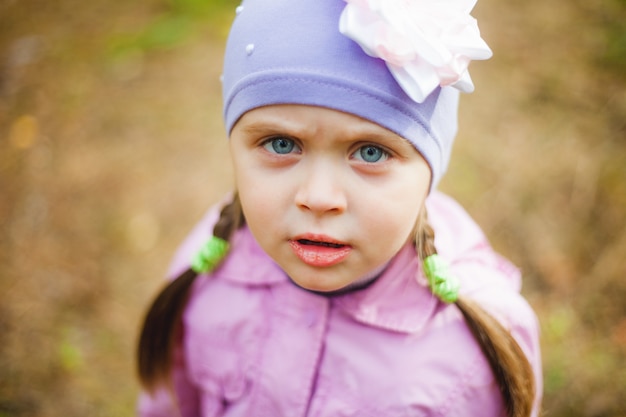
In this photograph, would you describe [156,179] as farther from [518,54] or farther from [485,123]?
[518,54]

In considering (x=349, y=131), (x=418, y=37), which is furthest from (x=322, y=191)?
(x=418, y=37)

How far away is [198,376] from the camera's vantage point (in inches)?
62.2

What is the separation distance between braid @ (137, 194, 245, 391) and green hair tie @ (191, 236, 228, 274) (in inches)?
0.9

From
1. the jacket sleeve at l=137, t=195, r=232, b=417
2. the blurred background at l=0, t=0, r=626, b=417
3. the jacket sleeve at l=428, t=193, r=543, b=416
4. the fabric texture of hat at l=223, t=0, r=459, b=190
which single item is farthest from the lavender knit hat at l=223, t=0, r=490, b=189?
the blurred background at l=0, t=0, r=626, b=417

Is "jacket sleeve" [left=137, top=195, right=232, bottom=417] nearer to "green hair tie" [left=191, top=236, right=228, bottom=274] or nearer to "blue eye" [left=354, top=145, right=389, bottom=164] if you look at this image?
"green hair tie" [left=191, top=236, right=228, bottom=274]

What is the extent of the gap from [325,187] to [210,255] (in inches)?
22.8

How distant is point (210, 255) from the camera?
1511 millimetres

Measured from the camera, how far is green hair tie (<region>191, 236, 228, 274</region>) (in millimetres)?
1515

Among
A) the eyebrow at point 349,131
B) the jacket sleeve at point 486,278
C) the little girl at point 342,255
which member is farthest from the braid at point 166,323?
the jacket sleeve at point 486,278

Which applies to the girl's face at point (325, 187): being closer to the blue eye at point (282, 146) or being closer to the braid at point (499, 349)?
the blue eye at point (282, 146)

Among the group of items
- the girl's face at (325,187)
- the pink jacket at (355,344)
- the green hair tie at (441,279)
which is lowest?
the pink jacket at (355,344)

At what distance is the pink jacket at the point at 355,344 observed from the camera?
52.8 inches

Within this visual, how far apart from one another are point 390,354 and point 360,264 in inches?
12.8

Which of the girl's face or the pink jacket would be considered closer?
the girl's face
